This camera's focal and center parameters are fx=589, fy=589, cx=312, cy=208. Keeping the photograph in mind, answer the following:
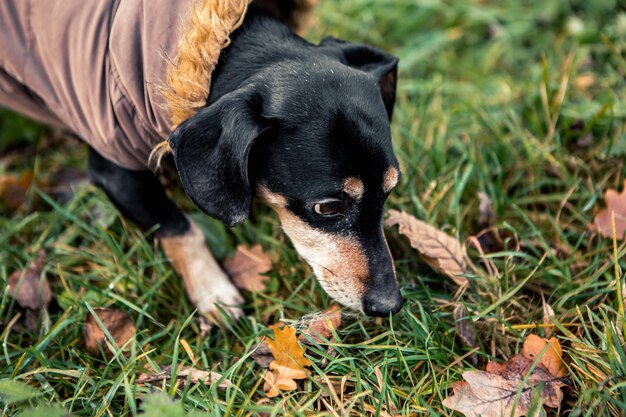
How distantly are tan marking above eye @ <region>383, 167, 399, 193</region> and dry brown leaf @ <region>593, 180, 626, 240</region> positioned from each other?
111 cm

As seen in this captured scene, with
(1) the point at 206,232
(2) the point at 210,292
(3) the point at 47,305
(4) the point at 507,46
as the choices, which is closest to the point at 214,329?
(2) the point at 210,292

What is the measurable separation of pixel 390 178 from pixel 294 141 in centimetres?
41

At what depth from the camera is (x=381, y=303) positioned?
2.42 meters

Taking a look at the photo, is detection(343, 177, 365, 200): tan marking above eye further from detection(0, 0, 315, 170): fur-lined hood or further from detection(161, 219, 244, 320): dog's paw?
detection(161, 219, 244, 320): dog's paw

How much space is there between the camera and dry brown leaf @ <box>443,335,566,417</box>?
2.17m

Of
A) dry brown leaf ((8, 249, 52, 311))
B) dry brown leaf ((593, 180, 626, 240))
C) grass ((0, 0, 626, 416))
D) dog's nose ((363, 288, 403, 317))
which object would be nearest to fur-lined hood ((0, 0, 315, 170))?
grass ((0, 0, 626, 416))

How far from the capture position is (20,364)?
2408 millimetres

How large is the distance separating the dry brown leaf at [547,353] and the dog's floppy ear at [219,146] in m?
1.27

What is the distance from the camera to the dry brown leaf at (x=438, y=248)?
2674mm

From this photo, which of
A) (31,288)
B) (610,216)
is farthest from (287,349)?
(610,216)

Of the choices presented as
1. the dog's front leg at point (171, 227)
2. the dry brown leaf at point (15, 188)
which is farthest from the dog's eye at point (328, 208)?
Answer: the dry brown leaf at point (15, 188)

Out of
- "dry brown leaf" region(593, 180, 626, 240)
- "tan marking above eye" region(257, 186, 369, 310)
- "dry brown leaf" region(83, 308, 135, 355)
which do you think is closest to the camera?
"tan marking above eye" region(257, 186, 369, 310)

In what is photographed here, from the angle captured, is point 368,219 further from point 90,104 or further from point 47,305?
point 47,305

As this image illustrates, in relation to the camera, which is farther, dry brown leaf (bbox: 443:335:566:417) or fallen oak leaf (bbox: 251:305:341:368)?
Result: fallen oak leaf (bbox: 251:305:341:368)
